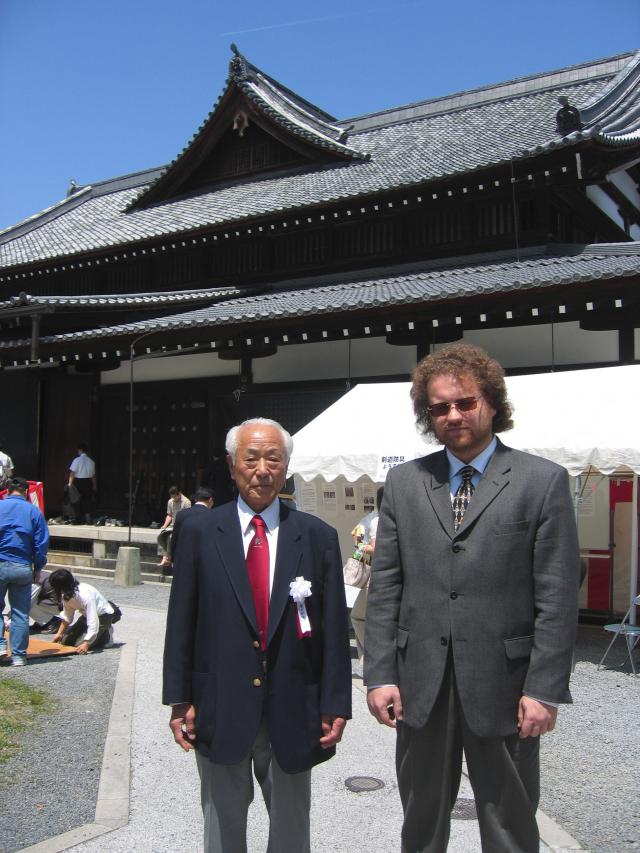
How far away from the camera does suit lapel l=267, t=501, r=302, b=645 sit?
2605 millimetres

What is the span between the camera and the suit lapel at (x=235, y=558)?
2.60 m

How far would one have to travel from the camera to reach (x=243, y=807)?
262 cm

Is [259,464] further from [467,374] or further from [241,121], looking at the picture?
[241,121]

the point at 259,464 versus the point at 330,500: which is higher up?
the point at 259,464

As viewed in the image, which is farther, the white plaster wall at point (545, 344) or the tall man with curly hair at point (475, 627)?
the white plaster wall at point (545, 344)

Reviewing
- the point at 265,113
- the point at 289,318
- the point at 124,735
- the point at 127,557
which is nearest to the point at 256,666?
the point at 124,735

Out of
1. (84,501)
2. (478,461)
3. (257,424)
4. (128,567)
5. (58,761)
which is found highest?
(257,424)

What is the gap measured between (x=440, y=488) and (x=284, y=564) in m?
0.59

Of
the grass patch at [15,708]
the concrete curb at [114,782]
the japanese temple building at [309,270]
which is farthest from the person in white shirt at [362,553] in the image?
the japanese temple building at [309,270]

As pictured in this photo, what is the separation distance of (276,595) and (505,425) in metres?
1.00

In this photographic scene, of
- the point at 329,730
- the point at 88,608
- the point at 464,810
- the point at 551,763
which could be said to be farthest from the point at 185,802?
the point at 88,608

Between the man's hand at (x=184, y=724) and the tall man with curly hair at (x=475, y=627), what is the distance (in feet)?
1.98

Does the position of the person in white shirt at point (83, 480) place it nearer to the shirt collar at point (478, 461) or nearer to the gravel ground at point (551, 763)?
the gravel ground at point (551, 763)

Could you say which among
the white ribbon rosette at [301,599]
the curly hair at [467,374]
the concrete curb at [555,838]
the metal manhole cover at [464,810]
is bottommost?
the metal manhole cover at [464,810]
